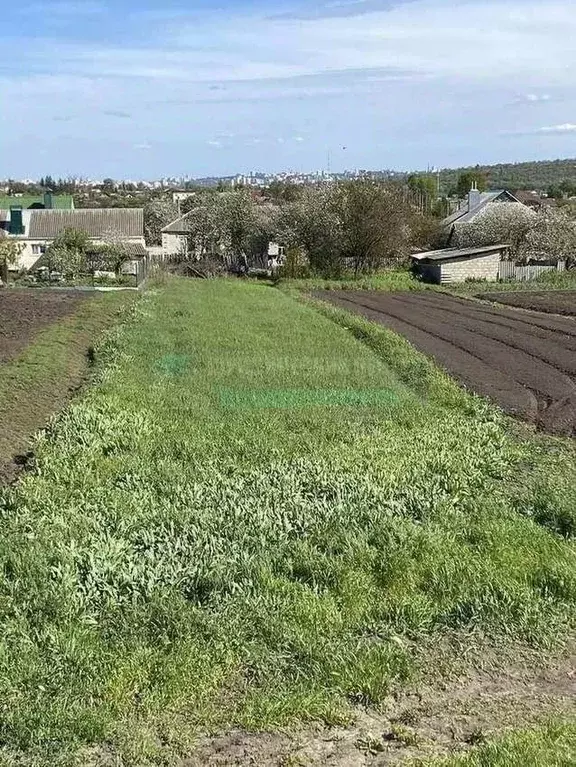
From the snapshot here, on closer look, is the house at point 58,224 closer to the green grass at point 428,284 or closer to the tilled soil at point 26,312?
the green grass at point 428,284

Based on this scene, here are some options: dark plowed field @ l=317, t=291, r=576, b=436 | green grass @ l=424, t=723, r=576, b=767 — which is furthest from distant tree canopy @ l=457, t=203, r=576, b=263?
green grass @ l=424, t=723, r=576, b=767

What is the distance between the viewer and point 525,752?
4.42 m

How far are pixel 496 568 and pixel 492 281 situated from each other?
44.7m

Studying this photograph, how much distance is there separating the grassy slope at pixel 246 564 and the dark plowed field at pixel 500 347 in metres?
2.53

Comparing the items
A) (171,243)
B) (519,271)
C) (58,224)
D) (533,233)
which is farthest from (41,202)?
(519,271)

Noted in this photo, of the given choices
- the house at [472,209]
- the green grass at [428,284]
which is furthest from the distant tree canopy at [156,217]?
the green grass at [428,284]

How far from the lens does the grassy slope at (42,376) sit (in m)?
11.5

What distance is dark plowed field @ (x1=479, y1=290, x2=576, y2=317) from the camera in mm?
32906

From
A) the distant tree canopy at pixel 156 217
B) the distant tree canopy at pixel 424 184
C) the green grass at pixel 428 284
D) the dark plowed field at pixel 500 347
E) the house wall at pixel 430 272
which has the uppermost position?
the distant tree canopy at pixel 424 184

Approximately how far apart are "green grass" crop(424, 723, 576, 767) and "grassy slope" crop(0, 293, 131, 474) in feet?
22.7

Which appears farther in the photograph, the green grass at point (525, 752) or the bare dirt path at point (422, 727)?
the bare dirt path at point (422, 727)

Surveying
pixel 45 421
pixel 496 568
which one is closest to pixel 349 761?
pixel 496 568

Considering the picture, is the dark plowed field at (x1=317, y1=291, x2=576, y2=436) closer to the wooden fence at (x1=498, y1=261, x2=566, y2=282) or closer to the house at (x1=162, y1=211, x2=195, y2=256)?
the wooden fence at (x1=498, y1=261, x2=566, y2=282)

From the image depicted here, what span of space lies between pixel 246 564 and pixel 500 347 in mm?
15981
